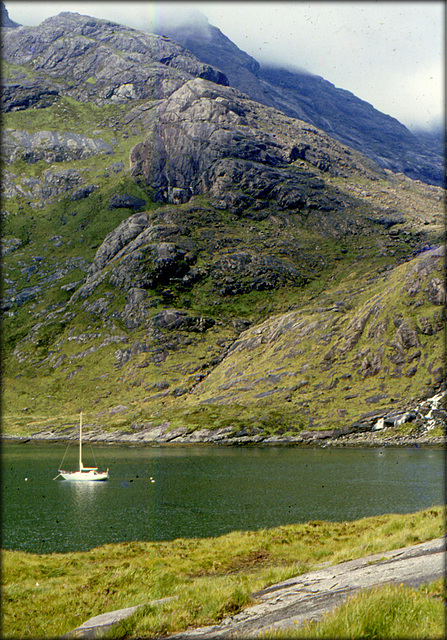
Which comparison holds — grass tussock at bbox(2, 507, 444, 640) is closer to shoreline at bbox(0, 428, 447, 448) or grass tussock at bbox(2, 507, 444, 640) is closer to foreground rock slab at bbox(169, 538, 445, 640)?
foreground rock slab at bbox(169, 538, 445, 640)

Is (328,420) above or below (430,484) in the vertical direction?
below

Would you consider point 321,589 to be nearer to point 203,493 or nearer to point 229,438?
point 203,493

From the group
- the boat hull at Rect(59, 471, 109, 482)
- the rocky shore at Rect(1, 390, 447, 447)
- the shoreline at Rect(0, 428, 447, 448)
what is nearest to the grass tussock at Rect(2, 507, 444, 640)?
the boat hull at Rect(59, 471, 109, 482)

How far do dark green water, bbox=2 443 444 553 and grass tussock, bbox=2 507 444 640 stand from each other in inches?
629

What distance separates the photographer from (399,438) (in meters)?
156

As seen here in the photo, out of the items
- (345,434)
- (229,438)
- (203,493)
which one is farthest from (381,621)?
(229,438)

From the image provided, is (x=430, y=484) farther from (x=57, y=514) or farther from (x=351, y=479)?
(x=57, y=514)

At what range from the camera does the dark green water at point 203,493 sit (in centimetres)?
5872

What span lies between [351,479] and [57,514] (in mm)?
59268

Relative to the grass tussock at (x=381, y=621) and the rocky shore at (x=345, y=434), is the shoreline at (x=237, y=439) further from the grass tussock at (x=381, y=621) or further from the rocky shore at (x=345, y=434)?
the grass tussock at (x=381, y=621)

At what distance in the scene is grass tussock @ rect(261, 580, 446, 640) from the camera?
950cm

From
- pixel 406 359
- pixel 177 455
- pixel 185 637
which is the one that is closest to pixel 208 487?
pixel 177 455

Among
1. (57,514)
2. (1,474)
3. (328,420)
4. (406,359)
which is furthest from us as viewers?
(406,359)

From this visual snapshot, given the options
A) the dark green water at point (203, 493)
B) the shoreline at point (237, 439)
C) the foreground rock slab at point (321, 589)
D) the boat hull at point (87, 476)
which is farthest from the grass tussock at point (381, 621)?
the shoreline at point (237, 439)
